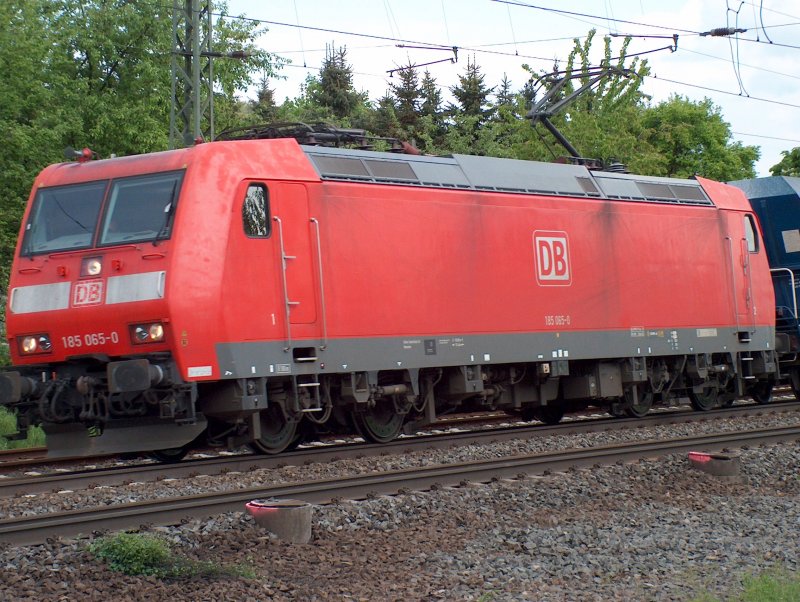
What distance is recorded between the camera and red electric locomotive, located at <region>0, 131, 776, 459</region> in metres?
11.7

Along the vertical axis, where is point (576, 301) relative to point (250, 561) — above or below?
above

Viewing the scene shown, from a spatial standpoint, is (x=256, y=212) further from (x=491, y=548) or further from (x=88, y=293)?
(x=491, y=548)

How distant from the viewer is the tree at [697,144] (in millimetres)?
58844

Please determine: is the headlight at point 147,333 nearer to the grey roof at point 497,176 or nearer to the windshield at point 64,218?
the windshield at point 64,218

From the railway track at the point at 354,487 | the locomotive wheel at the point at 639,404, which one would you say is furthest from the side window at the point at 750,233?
the railway track at the point at 354,487

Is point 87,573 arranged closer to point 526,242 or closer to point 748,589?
point 748,589

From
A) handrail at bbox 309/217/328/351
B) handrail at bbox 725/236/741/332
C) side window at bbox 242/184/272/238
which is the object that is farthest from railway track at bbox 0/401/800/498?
side window at bbox 242/184/272/238

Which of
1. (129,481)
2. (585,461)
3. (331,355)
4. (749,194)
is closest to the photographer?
(129,481)

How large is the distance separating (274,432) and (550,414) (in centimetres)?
609

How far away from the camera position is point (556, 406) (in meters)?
17.8

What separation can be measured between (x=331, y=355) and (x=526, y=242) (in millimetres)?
3848

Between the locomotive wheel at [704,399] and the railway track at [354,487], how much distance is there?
481 centimetres

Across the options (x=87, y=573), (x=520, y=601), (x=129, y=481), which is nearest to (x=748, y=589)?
(x=520, y=601)

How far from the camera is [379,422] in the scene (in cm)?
1444
